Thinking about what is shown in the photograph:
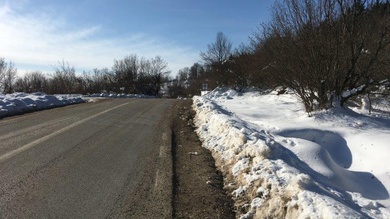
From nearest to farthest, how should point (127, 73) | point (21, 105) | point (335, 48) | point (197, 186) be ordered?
point (197, 186) < point (335, 48) < point (21, 105) < point (127, 73)

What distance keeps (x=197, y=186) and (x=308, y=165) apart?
1.92 meters

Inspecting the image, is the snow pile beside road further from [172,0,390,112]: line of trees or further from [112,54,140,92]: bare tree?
[112,54,140,92]: bare tree

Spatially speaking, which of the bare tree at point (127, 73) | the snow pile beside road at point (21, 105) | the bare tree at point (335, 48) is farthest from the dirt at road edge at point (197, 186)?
the bare tree at point (127, 73)

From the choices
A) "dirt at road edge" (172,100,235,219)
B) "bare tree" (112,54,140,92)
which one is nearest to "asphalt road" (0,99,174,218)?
"dirt at road edge" (172,100,235,219)

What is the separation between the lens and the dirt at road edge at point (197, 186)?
15.3ft

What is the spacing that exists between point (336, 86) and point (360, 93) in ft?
2.46

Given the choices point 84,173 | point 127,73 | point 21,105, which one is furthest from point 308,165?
point 127,73

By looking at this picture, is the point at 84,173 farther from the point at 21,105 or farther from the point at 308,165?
the point at 21,105

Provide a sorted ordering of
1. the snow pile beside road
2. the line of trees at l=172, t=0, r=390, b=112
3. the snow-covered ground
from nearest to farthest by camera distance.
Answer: the snow-covered ground
the line of trees at l=172, t=0, r=390, b=112
the snow pile beside road

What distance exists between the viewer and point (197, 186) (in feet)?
18.3

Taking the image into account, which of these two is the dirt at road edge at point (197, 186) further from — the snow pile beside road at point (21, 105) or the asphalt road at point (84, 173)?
the snow pile beside road at point (21, 105)

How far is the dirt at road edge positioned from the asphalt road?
0.17 metres

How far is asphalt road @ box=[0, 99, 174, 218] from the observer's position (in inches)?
181

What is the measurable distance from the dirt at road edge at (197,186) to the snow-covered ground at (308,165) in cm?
19
